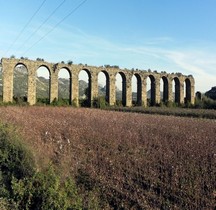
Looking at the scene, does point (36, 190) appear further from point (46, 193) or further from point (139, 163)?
point (139, 163)

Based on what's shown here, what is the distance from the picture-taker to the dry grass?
4953 millimetres

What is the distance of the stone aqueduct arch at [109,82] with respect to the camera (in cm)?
3838

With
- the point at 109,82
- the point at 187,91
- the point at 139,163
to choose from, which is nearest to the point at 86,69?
the point at 109,82

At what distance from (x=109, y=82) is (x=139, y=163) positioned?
38.5 metres

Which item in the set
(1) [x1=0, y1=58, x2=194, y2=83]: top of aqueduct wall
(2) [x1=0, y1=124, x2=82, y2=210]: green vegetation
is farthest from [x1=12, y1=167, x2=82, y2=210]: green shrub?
(1) [x1=0, y1=58, x2=194, y2=83]: top of aqueduct wall

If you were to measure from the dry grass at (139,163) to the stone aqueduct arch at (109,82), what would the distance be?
3093cm

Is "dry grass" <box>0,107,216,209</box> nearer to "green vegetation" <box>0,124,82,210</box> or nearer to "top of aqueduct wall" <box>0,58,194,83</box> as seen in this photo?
"green vegetation" <box>0,124,82,210</box>

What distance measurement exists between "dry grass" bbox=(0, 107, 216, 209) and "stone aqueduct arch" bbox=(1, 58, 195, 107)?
30.9m

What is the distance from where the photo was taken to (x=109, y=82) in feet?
145

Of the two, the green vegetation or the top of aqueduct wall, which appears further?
the top of aqueduct wall

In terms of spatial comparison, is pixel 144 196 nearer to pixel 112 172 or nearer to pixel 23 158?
pixel 112 172

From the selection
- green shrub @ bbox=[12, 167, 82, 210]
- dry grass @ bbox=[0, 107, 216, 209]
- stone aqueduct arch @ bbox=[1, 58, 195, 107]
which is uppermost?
stone aqueduct arch @ bbox=[1, 58, 195, 107]

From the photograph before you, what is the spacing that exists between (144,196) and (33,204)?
6.00 feet

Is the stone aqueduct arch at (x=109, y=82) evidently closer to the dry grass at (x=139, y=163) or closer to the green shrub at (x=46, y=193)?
the dry grass at (x=139, y=163)
